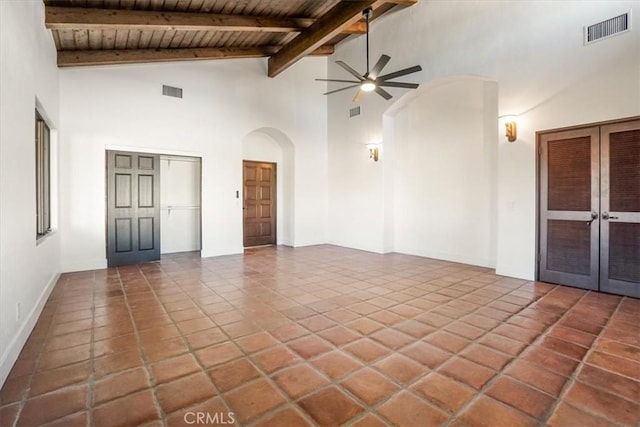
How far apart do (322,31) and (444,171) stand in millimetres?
3390

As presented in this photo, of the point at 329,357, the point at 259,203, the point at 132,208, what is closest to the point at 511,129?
the point at 329,357

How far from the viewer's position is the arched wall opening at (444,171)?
5590mm

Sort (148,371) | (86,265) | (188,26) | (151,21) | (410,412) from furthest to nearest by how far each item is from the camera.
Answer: (86,265) → (188,26) → (151,21) → (148,371) → (410,412)

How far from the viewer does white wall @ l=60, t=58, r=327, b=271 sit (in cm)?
532

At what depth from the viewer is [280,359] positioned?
95.7 inches

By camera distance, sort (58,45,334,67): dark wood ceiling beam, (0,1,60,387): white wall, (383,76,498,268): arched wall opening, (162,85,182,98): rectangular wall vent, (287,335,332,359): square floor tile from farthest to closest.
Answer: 1. (162,85,182,98): rectangular wall vent
2. (383,76,498,268): arched wall opening
3. (58,45,334,67): dark wood ceiling beam
4. (287,335,332,359): square floor tile
5. (0,1,60,387): white wall

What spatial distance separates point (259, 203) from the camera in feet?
27.2

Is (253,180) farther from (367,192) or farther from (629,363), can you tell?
(629,363)

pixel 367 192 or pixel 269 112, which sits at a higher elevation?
pixel 269 112

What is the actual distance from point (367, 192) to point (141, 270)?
4.82 m

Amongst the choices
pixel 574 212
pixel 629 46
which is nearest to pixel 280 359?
pixel 574 212

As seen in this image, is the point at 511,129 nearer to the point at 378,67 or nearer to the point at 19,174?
the point at 378,67

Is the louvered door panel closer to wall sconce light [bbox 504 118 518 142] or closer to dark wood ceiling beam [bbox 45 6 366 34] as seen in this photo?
wall sconce light [bbox 504 118 518 142]

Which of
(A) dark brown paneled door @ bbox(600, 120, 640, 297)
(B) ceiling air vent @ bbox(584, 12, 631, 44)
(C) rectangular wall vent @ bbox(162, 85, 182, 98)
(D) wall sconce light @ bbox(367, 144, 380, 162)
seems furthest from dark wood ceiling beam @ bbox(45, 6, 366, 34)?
(A) dark brown paneled door @ bbox(600, 120, 640, 297)
